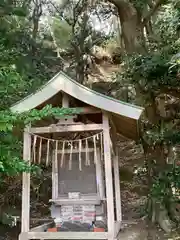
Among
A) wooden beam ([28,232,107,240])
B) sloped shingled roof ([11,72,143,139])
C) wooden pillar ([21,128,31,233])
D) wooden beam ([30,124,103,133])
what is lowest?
wooden beam ([28,232,107,240])

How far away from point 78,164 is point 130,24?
3552 mm

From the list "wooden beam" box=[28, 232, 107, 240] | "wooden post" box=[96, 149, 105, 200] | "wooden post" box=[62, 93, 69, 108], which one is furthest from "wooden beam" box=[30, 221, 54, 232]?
"wooden post" box=[62, 93, 69, 108]

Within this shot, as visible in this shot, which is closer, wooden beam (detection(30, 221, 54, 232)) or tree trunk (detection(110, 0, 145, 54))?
wooden beam (detection(30, 221, 54, 232))

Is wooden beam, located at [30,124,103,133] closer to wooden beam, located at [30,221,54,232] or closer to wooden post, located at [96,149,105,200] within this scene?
wooden post, located at [96,149,105,200]

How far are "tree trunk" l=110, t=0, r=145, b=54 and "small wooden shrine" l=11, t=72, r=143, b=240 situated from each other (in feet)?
7.14

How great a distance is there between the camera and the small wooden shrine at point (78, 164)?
439 centimetres

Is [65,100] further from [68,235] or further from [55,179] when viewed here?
[68,235]

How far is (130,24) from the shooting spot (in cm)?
706

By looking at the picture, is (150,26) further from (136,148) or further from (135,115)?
(135,115)

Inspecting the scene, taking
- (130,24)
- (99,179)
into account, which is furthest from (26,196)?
(130,24)

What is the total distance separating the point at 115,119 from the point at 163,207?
5.77ft

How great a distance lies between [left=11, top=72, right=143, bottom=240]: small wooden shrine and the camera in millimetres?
4391

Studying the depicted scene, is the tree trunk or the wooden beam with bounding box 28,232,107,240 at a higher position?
the tree trunk

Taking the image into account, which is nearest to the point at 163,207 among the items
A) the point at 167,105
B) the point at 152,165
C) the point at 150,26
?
the point at 152,165
